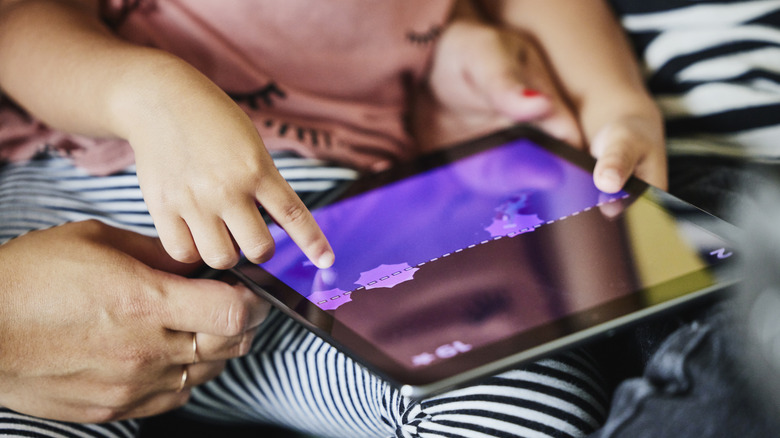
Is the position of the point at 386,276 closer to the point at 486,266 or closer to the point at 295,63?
the point at 486,266

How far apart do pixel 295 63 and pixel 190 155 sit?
25 cm

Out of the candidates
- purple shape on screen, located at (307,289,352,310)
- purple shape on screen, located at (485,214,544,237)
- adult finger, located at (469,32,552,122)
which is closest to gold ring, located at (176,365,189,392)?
purple shape on screen, located at (307,289,352,310)

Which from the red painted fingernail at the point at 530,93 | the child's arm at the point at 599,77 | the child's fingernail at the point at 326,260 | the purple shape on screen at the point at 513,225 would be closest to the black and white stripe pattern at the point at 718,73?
the child's arm at the point at 599,77

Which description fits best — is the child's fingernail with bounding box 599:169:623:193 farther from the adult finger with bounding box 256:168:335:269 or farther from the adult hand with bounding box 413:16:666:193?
the adult finger with bounding box 256:168:335:269

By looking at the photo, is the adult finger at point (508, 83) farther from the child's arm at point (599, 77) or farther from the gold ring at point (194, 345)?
the gold ring at point (194, 345)

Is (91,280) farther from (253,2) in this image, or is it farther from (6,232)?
(253,2)

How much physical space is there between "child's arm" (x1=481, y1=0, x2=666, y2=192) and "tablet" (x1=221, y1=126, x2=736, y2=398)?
0.04 metres

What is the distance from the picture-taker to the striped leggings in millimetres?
411

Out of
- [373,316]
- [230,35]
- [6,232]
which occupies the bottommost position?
[373,316]

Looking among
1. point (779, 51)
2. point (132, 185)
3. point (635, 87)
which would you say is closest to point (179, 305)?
point (132, 185)

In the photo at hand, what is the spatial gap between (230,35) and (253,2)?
0.04m

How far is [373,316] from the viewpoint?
0.37m

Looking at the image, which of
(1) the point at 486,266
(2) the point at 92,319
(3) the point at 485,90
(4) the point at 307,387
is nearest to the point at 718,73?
(3) the point at 485,90

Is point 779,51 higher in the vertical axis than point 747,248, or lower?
higher
